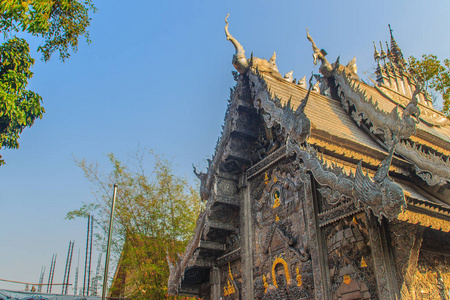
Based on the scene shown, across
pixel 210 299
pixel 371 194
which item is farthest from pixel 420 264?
pixel 210 299

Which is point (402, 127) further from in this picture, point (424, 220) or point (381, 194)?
point (381, 194)

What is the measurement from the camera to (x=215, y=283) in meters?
8.25

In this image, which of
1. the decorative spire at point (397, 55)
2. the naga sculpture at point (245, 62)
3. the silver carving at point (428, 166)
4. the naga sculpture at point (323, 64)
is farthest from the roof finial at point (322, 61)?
the decorative spire at point (397, 55)

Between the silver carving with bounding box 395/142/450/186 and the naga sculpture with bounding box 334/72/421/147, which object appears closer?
the silver carving with bounding box 395/142/450/186

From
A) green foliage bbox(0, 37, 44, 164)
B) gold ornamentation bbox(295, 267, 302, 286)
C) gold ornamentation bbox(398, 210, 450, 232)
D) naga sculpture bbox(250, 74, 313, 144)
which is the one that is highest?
green foliage bbox(0, 37, 44, 164)

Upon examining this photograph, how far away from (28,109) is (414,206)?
7719mm

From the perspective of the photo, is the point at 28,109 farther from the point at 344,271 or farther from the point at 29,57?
the point at 344,271

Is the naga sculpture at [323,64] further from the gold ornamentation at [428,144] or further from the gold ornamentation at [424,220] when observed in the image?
the gold ornamentation at [424,220]

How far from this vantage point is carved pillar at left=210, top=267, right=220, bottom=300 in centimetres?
814

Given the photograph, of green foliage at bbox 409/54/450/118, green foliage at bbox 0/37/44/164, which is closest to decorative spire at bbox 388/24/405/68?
green foliage at bbox 409/54/450/118

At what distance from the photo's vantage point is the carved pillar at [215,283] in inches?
320

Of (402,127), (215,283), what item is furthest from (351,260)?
(215,283)

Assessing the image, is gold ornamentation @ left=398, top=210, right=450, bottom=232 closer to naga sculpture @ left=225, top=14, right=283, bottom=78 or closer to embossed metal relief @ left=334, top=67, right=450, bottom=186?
embossed metal relief @ left=334, top=67, right=450, bottom=186

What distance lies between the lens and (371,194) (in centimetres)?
447
